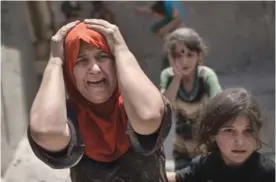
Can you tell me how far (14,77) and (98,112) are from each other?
1513 mm

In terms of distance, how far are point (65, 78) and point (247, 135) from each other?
0.41 metres

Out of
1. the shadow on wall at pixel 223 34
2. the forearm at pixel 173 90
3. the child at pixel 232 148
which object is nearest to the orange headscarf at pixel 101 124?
the child at pixel 232 148

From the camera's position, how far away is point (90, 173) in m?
1.08

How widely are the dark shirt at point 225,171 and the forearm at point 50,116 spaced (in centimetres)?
38

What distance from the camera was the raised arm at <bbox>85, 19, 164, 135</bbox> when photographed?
0.97 m

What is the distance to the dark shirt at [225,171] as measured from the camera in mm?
1231

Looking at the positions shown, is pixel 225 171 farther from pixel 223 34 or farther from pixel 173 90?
pixel 223 34

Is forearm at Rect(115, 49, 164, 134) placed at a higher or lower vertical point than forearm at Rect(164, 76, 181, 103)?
higher

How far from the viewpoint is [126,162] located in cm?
109

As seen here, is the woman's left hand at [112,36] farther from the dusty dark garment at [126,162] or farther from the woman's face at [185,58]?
the woman's face at [185,58]

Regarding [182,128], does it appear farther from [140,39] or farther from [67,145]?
[140,39]

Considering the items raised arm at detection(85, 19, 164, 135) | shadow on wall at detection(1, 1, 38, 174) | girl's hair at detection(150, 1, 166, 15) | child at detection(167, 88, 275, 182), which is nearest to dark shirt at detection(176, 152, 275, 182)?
child at detection(167, 88, 275, 182)

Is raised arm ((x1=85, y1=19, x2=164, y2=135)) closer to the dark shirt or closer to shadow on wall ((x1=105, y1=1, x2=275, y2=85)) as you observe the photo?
the dark shirt

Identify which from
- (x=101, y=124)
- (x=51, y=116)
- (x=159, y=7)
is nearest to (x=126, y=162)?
(x=101, y=124)
